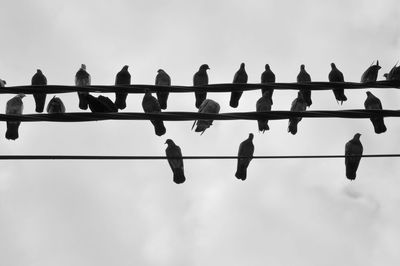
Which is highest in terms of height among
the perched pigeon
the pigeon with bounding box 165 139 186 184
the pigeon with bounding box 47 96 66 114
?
the pigeon with bounding box 47 96 66 114

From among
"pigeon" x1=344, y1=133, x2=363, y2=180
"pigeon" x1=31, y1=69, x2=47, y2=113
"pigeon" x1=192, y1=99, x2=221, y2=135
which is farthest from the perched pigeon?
"pigeon" x1=344, y1=133, x2=363, y2=180

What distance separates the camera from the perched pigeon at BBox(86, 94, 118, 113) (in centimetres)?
981

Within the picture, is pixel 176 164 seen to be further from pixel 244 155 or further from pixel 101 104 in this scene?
pixel 101 104

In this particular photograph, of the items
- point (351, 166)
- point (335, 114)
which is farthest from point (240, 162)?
point (335, 114)

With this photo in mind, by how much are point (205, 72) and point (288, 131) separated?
259 centimetres

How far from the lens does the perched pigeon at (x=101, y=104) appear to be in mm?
9812

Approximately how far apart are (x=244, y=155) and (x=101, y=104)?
2.66 m

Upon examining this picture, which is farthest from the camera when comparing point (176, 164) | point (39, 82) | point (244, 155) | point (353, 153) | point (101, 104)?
point (39, 82)

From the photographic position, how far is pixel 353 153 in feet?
36.7

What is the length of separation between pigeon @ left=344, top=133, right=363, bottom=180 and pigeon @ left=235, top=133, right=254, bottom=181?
1372 millimetres

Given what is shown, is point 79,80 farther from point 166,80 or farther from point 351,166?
point 351,166

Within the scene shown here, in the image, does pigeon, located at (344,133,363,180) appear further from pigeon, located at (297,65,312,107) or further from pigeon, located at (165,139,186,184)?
pigeon, located at (165,139,186,184)

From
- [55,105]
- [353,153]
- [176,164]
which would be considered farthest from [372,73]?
[55,105]

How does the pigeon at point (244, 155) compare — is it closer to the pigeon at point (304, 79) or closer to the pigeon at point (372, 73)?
the pigeon at point (304, 79)
